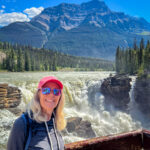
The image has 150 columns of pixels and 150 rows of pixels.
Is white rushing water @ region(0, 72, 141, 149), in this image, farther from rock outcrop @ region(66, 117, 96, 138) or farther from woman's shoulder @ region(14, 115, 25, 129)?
woman's shoulder @ region(14, 115, 25, 129)

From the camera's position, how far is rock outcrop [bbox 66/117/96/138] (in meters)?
16.1

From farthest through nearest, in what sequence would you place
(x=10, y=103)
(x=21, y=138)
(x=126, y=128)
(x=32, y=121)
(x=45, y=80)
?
(x=126, y=128) < (x=10, y=103) < (x=45, y=80) < (x=32, y=121) < (x=21, y=138)

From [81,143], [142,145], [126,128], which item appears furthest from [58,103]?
[126,128]

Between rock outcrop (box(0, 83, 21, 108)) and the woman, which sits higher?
the woman

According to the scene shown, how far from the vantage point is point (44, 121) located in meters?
2.22

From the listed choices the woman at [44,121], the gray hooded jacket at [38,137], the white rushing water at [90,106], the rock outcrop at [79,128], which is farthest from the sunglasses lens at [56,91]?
the white rushing water at [90,106]

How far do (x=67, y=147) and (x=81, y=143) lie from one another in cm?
28

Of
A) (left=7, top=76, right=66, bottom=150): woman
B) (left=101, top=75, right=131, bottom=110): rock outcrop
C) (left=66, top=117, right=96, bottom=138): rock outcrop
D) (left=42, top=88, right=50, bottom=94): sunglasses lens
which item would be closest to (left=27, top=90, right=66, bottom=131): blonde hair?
(left=7, top=76, right=66, bottom=150): woman

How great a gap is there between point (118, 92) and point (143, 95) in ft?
14.8

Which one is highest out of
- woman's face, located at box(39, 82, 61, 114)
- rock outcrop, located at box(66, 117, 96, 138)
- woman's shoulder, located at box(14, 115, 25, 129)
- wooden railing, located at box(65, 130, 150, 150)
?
woman's face, located at box(39, 82, 61, 114)

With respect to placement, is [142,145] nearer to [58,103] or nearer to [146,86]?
[58,103]

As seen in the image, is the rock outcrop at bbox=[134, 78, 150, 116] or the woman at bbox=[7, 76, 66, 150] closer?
the woman at bbox=[7, 76, 66, 150]

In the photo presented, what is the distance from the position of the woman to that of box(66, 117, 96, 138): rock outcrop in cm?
1411

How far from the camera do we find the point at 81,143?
314 cm
